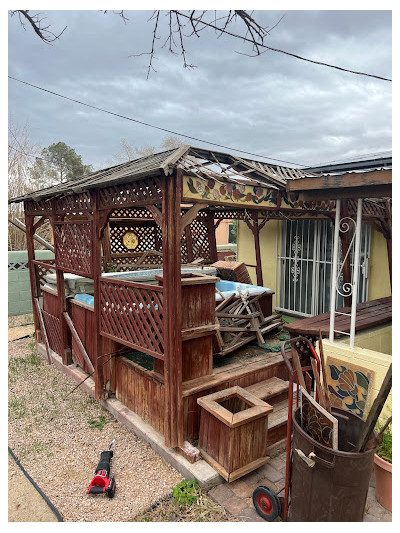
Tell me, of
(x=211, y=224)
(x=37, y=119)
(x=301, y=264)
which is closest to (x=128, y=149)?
(x=37, y=119)

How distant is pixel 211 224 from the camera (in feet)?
29.2

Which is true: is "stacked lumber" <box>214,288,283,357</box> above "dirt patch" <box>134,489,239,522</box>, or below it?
above

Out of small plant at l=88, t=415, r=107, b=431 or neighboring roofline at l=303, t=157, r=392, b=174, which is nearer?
small plant at l=88, t=415, r=107, b=431

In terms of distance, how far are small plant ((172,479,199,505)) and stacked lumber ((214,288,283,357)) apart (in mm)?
1657

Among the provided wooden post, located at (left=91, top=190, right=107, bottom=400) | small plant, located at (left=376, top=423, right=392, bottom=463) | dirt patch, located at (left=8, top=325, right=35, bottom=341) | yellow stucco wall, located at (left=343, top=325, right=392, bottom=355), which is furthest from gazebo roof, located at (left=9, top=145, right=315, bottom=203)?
dirt patch, located at (left=8, top=325, right=35, bottom=341)

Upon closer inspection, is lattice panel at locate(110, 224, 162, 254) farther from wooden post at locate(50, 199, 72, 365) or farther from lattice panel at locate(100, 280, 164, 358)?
lattice panel at locate(100, 280, 164, 358)

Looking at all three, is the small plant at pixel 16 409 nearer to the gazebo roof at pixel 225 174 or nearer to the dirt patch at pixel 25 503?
the dirt patch at pixel 25 503

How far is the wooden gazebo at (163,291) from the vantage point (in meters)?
3.15

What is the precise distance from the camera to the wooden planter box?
294 cm

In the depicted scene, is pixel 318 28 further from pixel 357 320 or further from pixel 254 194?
pixel 357 320

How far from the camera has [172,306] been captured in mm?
3170

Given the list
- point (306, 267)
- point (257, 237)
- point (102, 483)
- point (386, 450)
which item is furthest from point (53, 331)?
point (386, 450)

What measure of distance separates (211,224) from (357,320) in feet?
18.2

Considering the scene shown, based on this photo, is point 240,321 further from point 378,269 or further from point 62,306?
point 62,306
